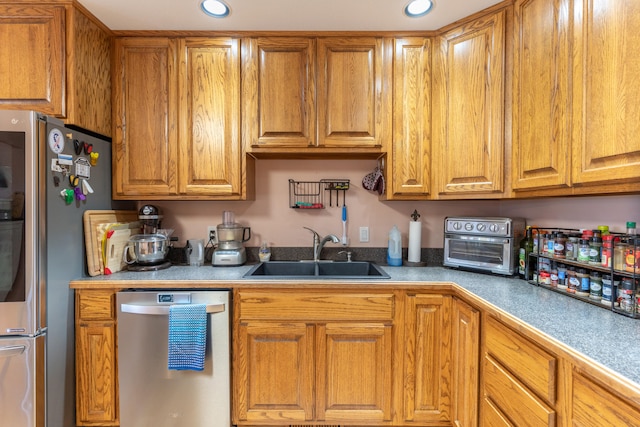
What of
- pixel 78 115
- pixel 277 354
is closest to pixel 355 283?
pixel 277 354

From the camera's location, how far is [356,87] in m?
1.80

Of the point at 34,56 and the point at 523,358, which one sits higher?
the point at 34,56

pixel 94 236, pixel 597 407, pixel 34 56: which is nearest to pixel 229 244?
pixel 94 236

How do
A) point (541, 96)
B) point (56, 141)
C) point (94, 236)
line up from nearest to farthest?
point (541, 96) → point (56, 141) → point (94, 236)

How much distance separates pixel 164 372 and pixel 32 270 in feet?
2.57

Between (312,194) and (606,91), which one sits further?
(312,194)

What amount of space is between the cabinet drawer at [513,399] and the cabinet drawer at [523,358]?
0.03 m

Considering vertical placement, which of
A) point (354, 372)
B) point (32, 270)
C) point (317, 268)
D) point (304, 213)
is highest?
point (304, 213)

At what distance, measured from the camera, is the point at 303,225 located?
2.15 m

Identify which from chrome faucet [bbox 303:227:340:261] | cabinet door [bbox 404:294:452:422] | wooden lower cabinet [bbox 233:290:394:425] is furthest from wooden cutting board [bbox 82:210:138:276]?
cabinet door [bbox 404:294:452:422]

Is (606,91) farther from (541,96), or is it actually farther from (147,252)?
(147,252)

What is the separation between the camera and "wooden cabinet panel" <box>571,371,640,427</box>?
0.69 meters

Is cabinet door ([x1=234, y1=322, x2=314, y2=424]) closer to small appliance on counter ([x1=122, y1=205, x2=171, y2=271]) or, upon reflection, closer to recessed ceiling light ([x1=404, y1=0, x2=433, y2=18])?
small appliance on counter ([x1=122, y1=205, x2=171, y2=271])

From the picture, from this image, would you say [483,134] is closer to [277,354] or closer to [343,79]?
[343,79]
